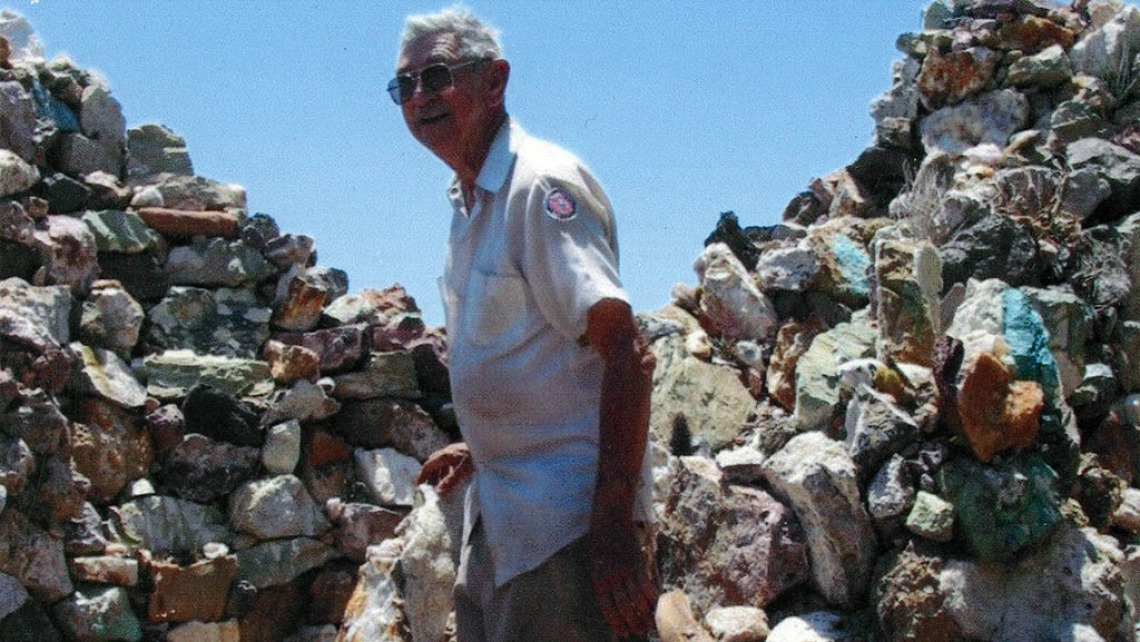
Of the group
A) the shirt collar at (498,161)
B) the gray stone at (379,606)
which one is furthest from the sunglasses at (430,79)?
the gray stone at (379,606)

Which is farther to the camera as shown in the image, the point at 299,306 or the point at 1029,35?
the point at 1029,35

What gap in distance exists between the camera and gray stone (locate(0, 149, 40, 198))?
610 centimetres

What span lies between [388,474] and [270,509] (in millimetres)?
585

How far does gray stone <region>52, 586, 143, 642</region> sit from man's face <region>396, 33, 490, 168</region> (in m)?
4.14

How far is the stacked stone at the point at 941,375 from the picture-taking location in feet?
12.6

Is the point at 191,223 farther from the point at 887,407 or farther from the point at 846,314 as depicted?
the point at 887,407

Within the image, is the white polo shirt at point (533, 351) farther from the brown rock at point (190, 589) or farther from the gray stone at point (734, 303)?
the brown rock at point (190, 589)

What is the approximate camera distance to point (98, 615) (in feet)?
18.7

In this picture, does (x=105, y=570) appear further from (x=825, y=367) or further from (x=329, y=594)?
(x=825, y=367)

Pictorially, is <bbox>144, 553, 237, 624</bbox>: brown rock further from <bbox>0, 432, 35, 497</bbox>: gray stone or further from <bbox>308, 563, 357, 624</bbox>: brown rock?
<bbox>0, 432, 35, 497</bbox>: gray stone

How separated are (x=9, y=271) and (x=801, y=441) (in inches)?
144

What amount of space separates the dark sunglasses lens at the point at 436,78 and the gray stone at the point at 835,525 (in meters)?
2.21

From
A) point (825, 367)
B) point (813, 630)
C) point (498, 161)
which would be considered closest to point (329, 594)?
point (825, 367)

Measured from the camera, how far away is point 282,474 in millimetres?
6566
